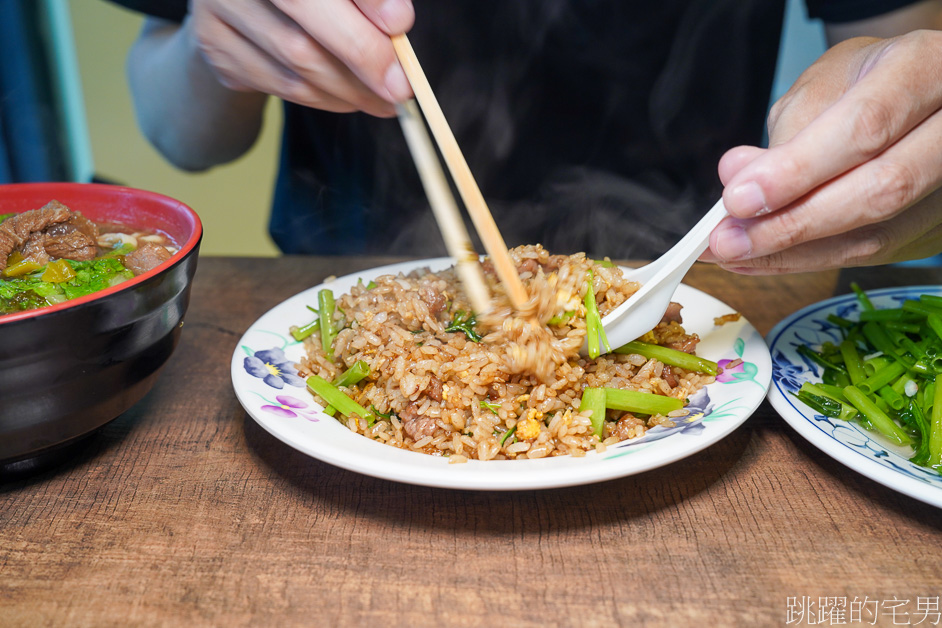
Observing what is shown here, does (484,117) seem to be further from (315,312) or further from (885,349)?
(885,349)

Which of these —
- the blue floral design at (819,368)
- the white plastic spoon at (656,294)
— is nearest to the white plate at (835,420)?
the blue floral design at (819,368)

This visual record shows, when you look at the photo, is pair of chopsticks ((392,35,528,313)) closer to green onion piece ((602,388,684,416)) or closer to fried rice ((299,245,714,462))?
fried rice ((299,245,714,462))

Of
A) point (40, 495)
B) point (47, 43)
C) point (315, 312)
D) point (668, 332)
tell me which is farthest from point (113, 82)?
point (668, 332)

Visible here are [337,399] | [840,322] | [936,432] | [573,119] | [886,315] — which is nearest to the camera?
[936,432]

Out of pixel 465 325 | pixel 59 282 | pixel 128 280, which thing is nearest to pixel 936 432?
pixel 465 325

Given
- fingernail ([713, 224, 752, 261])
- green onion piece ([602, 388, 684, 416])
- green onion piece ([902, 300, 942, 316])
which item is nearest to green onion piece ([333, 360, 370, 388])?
green onion piece ([602, 388, 684, 416])

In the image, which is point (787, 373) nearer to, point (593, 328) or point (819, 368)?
point (819, 368)
